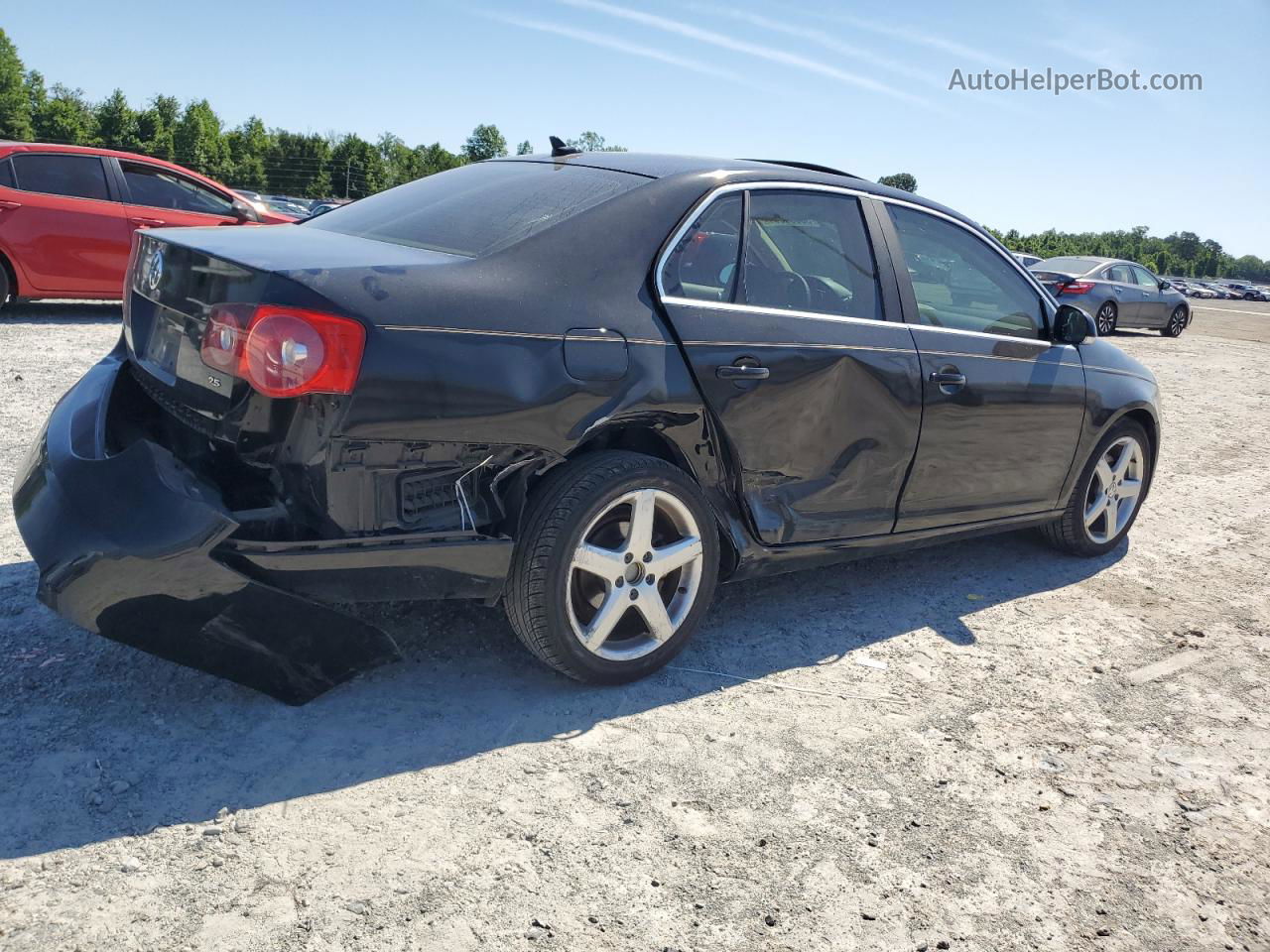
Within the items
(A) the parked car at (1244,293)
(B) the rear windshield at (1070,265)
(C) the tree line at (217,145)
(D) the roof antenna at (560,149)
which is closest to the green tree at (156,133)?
(C) the tree line at (217,145)

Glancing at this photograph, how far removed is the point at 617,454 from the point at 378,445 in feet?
2.54

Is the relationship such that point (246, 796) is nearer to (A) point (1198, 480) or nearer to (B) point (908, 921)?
(B) point (908, 921)

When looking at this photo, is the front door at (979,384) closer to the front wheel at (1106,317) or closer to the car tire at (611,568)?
the car tire at (611,568)

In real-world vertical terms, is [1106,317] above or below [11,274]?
above

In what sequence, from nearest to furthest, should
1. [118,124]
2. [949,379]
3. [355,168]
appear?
[949,379] < [118,124] < [355,168]

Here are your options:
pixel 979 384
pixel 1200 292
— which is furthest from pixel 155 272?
pixel 1200 292

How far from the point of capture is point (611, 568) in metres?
3.26

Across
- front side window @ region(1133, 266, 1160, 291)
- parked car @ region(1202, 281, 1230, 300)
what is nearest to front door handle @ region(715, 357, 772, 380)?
front side window @ region(1133, 266, 1160, 291)

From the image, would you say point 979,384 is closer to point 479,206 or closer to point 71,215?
point 479,206

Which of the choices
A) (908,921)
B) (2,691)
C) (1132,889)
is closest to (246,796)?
(2,691)

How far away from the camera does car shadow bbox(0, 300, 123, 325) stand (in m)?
9.88

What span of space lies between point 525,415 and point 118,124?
66.9m

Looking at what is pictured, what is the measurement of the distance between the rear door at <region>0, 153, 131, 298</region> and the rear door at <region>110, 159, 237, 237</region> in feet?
0.68

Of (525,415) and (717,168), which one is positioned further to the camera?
(717,168)
